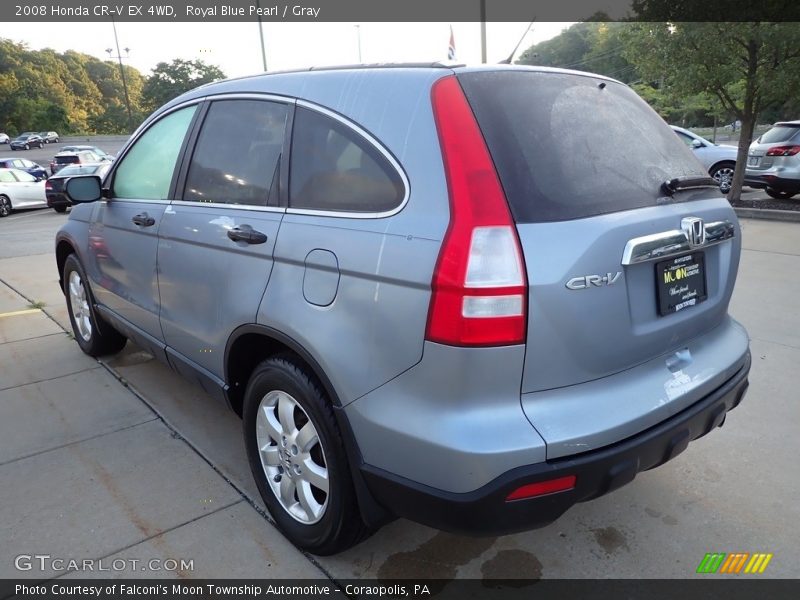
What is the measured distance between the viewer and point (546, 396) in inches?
69.4

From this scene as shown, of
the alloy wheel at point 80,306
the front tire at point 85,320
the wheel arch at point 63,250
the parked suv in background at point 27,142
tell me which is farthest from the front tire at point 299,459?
the parked suv in background at point 27,142

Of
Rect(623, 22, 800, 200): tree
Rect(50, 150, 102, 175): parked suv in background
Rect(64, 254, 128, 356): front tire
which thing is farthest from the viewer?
Rect(50, 150, 102, 175): parked suv in background

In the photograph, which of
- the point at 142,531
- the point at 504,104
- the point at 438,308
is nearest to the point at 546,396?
the point at 438,308

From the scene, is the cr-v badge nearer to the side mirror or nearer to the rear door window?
the rear door window

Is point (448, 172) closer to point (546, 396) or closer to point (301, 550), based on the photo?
point (546, 396)

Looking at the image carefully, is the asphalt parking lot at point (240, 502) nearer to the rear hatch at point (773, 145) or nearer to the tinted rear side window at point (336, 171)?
the tinted rear side window at point (336, 171)

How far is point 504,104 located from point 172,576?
2134mm

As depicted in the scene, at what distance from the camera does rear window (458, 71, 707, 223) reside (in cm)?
180

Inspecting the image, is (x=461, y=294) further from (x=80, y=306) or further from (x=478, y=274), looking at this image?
(x=80, y=306)

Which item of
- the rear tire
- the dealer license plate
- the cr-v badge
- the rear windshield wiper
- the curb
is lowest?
the rear tire

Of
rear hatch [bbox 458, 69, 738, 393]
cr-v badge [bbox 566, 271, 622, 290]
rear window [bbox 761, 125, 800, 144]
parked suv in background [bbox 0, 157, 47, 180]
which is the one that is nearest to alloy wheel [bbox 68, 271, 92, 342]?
rear hatch [bbox 458, 69, 738, 393]

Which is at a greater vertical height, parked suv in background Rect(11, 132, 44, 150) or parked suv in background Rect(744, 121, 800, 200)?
parked suv in background Rect(744, 121, 800, 200)

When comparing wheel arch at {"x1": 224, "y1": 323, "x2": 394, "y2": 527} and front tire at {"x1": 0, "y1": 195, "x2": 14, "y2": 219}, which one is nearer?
wheel arch at {"x1": 224, "y1": 323, "x2": 394, "y2": 527}

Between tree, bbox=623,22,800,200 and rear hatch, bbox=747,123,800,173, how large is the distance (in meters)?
0.77
